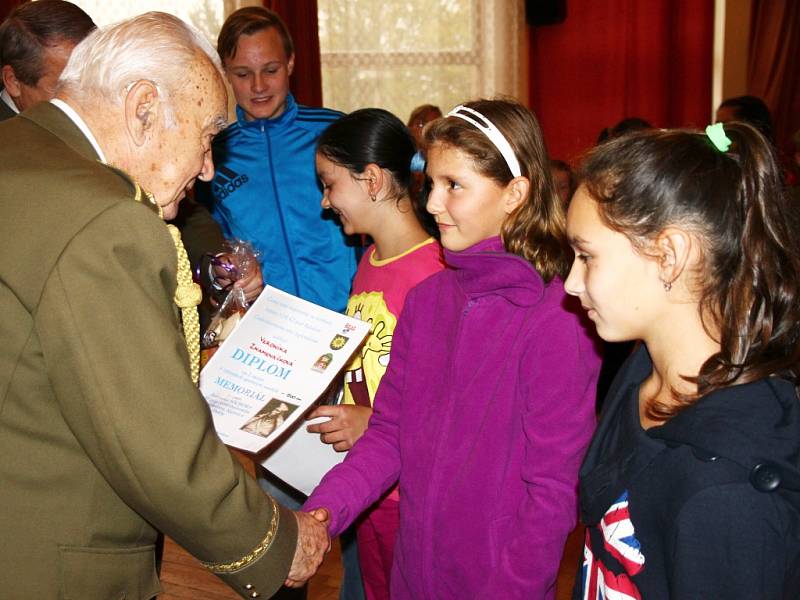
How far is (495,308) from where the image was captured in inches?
67.5

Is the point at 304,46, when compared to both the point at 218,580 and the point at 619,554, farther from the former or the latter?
the point at 619,554

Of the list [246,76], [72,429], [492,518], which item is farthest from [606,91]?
[72,429]

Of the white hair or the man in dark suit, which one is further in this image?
the man in dark suit

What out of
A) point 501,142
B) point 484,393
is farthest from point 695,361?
point 501,142

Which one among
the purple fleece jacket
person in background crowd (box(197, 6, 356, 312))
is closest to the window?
person in background crowd (box(197, 6, 356, 312))

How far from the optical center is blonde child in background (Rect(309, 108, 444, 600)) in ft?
6.96

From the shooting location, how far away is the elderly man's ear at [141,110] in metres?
1.38

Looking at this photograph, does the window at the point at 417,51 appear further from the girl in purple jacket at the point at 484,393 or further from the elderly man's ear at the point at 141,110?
the elderly man's ear at the point at 141,110

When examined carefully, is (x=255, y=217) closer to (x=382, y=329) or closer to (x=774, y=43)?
(x=382, y=329)

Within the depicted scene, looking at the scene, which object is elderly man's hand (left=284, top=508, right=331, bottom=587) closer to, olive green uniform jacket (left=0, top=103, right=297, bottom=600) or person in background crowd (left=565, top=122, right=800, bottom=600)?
olive green uniform jacket (left=0, top=103, right=297, bottom=600)

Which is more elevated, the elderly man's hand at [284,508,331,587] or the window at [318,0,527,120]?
the window at [318,0,527,120]

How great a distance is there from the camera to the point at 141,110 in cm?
139

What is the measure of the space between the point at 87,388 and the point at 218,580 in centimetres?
246

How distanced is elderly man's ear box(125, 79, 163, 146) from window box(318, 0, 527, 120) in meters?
4.77
